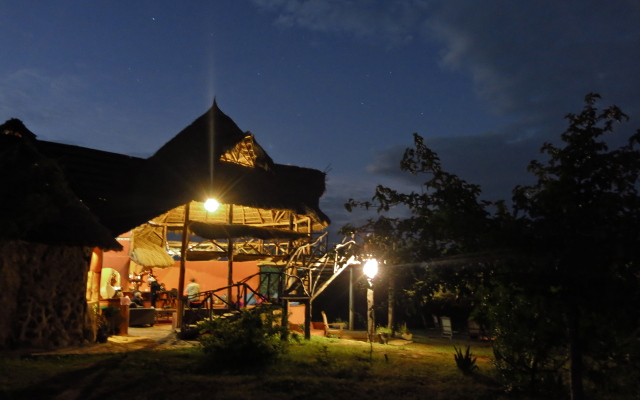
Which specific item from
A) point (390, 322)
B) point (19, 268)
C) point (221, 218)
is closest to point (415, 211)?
point (19, 268)

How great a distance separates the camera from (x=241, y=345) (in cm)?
930

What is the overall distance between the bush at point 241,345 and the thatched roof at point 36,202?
330cm

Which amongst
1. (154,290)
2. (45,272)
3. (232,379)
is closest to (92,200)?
(45,272)

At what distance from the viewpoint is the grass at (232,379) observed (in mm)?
7254

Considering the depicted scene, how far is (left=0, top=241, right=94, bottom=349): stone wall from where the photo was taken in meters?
10.1

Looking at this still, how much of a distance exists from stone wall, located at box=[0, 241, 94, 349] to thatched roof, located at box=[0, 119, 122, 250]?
0.50 metres

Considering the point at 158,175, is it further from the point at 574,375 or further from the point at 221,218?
the point at 574,375

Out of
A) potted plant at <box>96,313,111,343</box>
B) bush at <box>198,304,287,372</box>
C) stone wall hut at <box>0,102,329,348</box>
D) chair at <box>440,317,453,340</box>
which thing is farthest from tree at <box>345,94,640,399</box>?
chair at <box>440,317,453,340</box>

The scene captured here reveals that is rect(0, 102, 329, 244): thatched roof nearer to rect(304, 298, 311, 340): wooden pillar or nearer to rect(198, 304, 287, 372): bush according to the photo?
rect(304, 298, 311, 340): wooden pillar

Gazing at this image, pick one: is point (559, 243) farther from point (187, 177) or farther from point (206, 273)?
point (206, 273)

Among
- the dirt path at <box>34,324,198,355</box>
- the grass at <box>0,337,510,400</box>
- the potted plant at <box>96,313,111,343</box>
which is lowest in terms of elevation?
the grass at <box>0,337,510,400</box>

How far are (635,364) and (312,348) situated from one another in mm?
7421

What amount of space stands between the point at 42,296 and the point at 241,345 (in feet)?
14.7

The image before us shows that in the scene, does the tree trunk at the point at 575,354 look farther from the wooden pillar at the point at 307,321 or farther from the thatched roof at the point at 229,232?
the thatched roof at the point at 229,232
